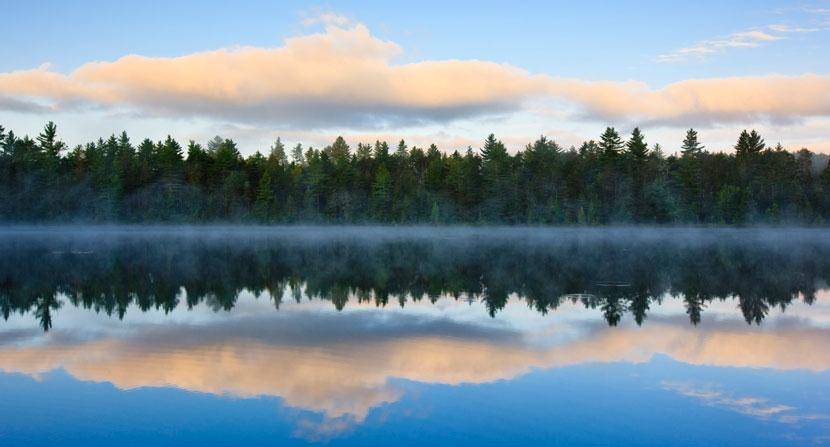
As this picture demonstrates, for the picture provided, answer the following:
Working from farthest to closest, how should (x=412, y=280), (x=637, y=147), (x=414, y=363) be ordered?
(x=637, y=147) → (x=412, y=280) → (x=414, y=363)

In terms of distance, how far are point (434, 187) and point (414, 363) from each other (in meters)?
94.8

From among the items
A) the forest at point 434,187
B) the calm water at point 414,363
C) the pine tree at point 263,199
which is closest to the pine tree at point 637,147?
the forest at point 434,187

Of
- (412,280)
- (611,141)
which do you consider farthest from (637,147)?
(412,280)

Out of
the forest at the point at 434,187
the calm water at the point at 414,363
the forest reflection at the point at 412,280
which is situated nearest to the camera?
the calm water at the point at 414,363

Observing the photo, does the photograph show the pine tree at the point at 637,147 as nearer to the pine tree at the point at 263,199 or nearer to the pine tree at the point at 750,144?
the pine tree at the point at 750,144

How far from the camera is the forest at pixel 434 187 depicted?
94.6m

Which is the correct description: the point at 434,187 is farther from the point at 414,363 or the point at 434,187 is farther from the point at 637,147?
the point at 414,363

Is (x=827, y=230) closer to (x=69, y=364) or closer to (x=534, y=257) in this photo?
(x=534, y=257)

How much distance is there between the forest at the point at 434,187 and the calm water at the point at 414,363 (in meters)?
74.5

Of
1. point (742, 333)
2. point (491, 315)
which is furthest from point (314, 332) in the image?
point (742, 333)

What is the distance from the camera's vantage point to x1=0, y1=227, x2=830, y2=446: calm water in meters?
8.59

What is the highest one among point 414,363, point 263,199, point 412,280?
point 263,199

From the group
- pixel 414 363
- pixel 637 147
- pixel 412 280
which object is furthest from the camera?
pixel 637 147

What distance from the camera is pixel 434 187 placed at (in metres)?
106
